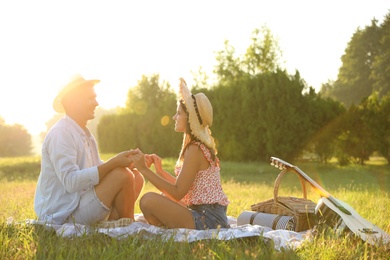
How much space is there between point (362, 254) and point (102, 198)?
108 inches

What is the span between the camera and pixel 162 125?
27812 mm

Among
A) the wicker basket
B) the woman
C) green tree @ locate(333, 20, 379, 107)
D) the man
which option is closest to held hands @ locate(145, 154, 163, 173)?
the woman

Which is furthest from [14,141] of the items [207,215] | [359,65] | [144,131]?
[207,215]

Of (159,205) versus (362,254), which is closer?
(362,254)

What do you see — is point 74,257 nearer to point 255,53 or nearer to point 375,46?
point 255,53

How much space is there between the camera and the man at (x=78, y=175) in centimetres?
514

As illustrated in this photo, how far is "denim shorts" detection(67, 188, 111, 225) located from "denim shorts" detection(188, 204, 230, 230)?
100 cm

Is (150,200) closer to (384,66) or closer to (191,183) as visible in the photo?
(191,183)

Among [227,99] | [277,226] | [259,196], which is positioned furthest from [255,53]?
[277,226]

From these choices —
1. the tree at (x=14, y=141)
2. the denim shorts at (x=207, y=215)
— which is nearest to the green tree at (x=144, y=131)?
the tree at (x=14, y=141)

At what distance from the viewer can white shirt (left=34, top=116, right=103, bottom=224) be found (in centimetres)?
510

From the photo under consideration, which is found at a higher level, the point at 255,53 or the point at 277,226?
the point at 255,53

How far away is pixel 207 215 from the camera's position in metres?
5.49

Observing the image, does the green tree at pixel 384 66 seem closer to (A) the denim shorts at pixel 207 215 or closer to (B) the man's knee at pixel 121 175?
(A) the denim shorts at pixel 207 215
